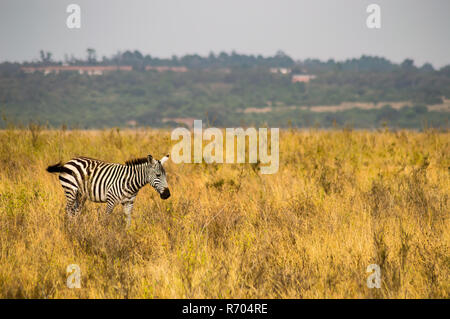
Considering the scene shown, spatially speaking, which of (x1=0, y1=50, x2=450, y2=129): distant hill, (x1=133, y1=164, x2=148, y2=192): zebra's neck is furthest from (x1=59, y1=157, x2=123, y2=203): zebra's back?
(x1=0, y1=50, x2=450, y2=129): distant hill

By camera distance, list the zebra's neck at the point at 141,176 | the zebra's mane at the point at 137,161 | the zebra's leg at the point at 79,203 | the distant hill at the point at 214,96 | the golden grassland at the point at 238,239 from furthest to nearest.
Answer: the distant hill at the point at 214,96 < the zebra's leg at the point at 79,203 < the zebra's mane at the point at 137,161 < the zebra's neck at the point at 141,176 < the golden grassland at the point at 238,239

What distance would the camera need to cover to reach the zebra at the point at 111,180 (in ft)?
20.3

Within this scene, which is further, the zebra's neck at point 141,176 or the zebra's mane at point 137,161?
the zebra's mane at point 137,161

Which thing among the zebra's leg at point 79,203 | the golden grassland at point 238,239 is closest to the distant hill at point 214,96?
the golden grassland at point 238,239

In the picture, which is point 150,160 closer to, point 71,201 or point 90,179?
point 90,179

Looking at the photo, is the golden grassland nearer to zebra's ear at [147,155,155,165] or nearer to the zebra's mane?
the zebra's mane

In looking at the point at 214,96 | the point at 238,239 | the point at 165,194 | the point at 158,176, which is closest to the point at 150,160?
the point at 158,176

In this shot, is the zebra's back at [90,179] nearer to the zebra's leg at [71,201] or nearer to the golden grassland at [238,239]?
the zebra's leg at [71,201]

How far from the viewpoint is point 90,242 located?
595 cm

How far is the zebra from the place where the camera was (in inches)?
243

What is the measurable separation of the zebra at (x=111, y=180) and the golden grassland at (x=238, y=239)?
0.26 meters
